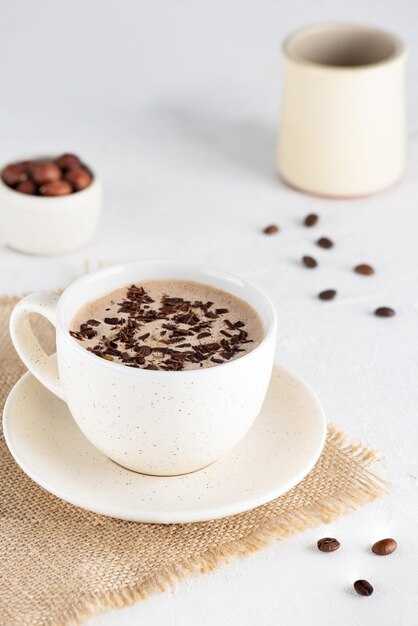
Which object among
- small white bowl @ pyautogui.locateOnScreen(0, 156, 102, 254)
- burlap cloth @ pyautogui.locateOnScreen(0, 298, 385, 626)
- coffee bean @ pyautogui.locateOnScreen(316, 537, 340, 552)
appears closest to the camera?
burlap cloth @ pyautogui.locateOnScreen(0, 298, 385, 626)

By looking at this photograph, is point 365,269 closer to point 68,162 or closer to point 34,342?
point 68,162

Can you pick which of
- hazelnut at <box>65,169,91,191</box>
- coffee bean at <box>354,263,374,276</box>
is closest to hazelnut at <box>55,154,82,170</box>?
hazelnut at <box>65,169,91,191</box>

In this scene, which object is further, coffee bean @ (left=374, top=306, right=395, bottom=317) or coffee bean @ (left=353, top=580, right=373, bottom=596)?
coffee bean @ (left=374, top=306, right=395, bottom=317)

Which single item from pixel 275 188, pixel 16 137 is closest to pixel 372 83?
pixel 275 188

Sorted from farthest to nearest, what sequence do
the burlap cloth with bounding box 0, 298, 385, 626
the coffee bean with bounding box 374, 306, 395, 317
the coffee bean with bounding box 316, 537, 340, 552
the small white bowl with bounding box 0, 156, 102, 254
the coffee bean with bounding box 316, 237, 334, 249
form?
the coffee bean with bounding box 316, 237, 334, 249 < the small white bowl with bounding box 0, 156, 102, 254 < the coffee bean with bounding box 374, 306, 395, 317 < the coffee bean with bounding box 316, 537, 340, 552 < the burlap cloth with bounding box 0, 298, 385, 626

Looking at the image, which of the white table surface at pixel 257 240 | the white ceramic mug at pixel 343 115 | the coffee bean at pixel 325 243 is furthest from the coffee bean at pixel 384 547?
the white ceramic mug at pixel 343 115

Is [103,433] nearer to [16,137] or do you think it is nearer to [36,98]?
[16,137]

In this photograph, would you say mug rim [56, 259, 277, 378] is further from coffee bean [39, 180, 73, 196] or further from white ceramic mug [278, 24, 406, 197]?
white ceramic mug [278, 24, 406, 197]

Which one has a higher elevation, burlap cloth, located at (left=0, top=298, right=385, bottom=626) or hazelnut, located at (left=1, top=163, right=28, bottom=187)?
burlap cloth, located at (left=0, top=298, right=385, bottom=626)
